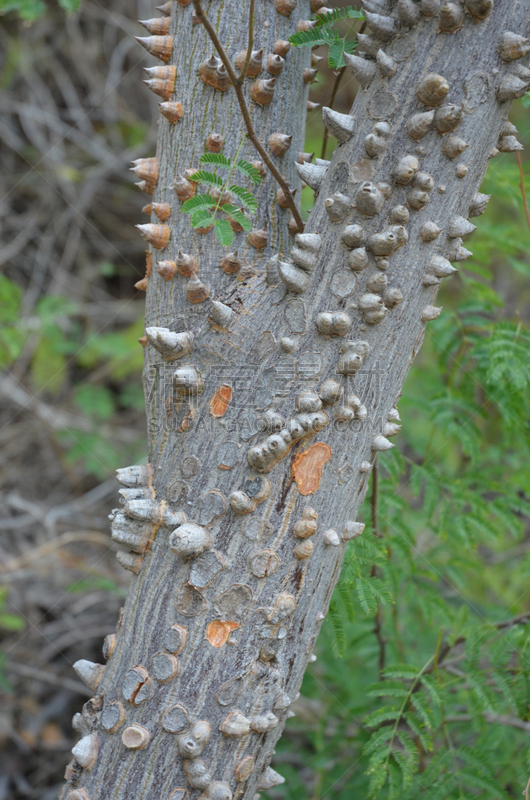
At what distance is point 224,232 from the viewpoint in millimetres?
1188

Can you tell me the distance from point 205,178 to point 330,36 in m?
0.43

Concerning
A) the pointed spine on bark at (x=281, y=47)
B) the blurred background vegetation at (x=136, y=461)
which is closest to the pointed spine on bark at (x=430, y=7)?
the pointed spine on bark at (x=281, y=47)

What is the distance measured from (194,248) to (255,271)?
0.15m

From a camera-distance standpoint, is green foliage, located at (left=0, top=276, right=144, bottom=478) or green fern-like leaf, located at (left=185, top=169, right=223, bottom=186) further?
green foliage, located at (left=0, top=276, right=144, bottom=478)

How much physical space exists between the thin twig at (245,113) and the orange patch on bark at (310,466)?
533 millimetres

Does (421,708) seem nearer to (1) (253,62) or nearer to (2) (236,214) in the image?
(2) (236,214)

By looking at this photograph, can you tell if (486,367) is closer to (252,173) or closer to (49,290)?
(252,173)

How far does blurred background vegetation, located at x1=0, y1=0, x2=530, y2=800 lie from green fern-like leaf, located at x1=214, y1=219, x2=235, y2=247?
92 centimetres

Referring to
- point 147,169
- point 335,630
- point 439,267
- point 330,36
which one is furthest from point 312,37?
point 335,630

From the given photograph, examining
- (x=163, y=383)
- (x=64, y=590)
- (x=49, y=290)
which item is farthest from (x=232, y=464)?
(x=49, y=290)

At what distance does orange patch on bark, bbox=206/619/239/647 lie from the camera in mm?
1087

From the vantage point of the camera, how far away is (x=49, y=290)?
4.43 m

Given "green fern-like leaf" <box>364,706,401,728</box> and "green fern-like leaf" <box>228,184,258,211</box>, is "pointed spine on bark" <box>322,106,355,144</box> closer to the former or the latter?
"green fern-like leaf" <box>228,184,258,211</box>

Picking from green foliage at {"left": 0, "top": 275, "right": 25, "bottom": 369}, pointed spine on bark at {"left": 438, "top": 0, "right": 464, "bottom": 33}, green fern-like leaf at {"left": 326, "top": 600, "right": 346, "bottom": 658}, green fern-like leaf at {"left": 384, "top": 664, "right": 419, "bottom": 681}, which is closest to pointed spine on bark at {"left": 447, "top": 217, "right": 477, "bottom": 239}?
pointed spine on bark at {"left": 438, "top": 0, "right": 464, "bottom": 33}
